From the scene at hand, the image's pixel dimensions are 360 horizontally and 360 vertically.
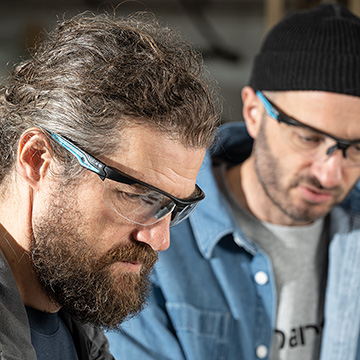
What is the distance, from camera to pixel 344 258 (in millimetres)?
1749

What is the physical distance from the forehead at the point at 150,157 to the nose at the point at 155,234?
70mm

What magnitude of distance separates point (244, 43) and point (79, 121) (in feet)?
13.0

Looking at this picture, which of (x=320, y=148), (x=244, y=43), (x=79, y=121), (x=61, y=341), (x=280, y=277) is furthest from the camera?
(x=244, y=43)

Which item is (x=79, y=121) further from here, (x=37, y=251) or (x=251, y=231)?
(x=251, y=231)

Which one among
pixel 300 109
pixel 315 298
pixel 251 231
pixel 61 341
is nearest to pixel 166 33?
pixel 61 341

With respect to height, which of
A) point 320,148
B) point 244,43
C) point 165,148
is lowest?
point 244,43

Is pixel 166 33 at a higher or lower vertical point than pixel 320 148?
higher

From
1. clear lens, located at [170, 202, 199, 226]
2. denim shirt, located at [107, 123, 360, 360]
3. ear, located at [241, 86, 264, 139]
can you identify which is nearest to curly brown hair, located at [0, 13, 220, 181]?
clear lens, located at [170, 202, 199, 226]

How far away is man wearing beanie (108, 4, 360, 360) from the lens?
1.54 metres

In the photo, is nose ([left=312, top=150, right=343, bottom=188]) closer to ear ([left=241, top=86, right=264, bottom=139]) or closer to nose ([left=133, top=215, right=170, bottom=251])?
ear ([left=241, top=86, right=264, bottom=139])

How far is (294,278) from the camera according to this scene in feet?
→ 5.55

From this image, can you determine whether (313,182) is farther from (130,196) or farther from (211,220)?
(130,196)

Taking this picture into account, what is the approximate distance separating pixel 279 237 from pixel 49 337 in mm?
915

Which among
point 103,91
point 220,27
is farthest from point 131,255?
point 220,27
